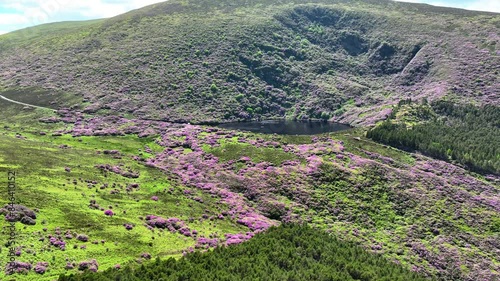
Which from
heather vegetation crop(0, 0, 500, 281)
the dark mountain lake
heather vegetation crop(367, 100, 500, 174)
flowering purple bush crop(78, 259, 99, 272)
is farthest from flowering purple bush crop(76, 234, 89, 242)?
heather vegetation crop(367, 100, 500, 174)

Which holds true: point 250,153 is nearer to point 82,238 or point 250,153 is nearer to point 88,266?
point 82,238

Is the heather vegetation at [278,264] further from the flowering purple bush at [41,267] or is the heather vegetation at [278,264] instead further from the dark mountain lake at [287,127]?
the dark mountain lake at [287,127]

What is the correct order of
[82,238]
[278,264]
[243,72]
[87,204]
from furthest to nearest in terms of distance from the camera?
[243,72] < [87,204] < [82,238] < [278,264]

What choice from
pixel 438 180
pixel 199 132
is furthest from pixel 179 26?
pixel 438 180

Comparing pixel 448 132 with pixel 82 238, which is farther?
pixel 448 132

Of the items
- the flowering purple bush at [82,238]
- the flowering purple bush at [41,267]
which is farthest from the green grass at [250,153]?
the flowering purple bush at [41,267]

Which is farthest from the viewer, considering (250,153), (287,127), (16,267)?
(287,127)

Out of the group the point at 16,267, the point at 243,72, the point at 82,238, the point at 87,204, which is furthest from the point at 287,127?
the point at 16,267
